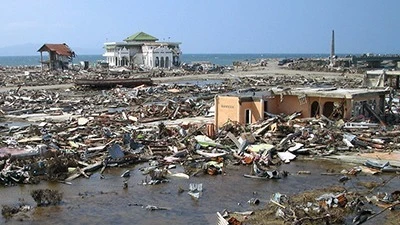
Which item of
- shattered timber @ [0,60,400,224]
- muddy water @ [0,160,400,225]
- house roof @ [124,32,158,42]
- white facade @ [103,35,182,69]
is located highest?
house roof @ [124,32,158,42]

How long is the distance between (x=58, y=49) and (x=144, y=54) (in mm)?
12916

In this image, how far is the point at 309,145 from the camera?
826 inches

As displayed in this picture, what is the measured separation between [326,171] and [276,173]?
1.84 meters

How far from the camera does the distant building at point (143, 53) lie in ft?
273

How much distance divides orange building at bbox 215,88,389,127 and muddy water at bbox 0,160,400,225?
6.13 meters

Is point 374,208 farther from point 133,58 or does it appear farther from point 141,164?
point 133,58

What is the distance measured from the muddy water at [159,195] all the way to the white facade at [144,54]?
65.4 meters

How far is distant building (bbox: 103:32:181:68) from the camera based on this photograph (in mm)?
83125

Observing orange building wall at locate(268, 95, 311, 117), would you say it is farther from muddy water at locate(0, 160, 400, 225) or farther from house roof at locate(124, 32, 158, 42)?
house roof at locate(124, 32, 158, 42)

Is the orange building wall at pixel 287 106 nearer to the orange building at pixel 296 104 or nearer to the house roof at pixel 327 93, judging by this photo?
the orange building at pixel 296 104

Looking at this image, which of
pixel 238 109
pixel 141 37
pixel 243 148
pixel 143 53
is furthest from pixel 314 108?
pixel 141 37

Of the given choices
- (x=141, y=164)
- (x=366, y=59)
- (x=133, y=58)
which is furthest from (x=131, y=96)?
(x=366, y=59)

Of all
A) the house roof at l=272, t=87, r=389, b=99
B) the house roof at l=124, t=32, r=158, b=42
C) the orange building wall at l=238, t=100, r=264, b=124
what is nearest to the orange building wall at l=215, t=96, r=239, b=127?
the orange building wall at l=238, t=100, r=264, b=124

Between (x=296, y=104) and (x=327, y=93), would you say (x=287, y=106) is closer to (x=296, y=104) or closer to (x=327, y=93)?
(x=296, y=104)
